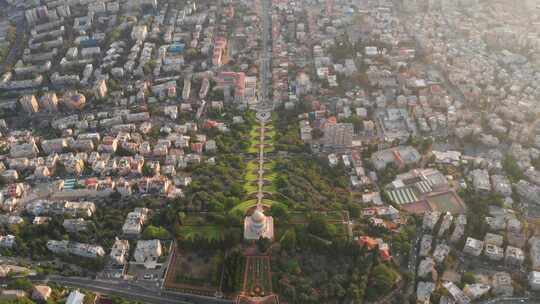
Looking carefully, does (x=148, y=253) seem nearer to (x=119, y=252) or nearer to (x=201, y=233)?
(x=119, y=252)

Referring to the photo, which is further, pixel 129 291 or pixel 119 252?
pixel 119 252

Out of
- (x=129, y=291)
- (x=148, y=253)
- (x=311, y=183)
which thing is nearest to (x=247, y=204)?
(x=311, y=183)

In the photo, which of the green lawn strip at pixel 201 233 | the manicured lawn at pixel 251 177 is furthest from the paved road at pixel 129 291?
the manicured lawn at pixel 251 177

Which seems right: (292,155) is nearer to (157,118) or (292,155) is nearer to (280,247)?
(280,247)

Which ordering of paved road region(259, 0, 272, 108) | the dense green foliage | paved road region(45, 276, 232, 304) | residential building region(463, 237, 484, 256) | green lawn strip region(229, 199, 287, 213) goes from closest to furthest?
paved road region(45, 276, 232, 304), residential building region(463, 237, 484, 256), green lawn strip region(229, 199, 287, 213), the dense green foliage, paved road region(259, 0, 272, 108)

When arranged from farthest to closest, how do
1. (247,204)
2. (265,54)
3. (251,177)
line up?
(265,54)
(251,177)
(247,204)

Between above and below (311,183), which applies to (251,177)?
below

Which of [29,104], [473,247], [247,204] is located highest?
[29,104]

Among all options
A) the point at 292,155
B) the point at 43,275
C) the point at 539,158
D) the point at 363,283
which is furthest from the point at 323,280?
the point at 539,158

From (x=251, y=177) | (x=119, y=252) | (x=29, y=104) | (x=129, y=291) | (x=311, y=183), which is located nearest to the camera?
(x=129, y=291)

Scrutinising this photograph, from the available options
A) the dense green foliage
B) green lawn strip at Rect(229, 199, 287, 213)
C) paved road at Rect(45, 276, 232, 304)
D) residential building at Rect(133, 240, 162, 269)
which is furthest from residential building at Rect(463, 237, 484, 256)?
residential building at Rect(133, 240, 162, 269)

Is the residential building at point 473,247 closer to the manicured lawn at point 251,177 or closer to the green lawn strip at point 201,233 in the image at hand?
the manicured lawn at point 251,177

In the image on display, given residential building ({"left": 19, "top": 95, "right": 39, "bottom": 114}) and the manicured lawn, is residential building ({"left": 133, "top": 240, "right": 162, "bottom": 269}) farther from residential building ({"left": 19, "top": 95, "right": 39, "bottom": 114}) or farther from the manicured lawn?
residential building ({"left": 19, "top": 95, "right": 39, "bottom": 114})
